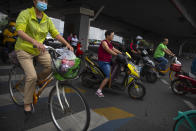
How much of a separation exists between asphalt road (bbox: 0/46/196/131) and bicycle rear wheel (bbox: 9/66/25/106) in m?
0.15

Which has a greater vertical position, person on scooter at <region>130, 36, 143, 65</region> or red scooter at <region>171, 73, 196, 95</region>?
person on scooter at <region>130, 36, 143, 65</region>

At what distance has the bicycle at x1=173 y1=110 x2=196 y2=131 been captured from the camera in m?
1.97

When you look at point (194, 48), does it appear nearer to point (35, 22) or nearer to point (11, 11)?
point (11, 11)

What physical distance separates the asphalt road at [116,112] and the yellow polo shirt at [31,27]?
1.19m

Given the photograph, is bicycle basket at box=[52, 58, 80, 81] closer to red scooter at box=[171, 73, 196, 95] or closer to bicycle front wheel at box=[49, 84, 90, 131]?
bicycle front wheel at box=[49, 84, 90, 131]

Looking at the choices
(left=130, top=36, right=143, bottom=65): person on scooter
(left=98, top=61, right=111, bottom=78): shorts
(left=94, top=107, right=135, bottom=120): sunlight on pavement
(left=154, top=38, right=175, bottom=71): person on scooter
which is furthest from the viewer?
(left=130, top=36, right=143, bottom=65): person on scooter

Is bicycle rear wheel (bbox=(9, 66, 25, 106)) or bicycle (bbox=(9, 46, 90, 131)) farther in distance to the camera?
bicycle rear wheel (bbox=(9, 66, 25, 106))

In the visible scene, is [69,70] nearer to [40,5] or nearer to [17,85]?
[40,5]

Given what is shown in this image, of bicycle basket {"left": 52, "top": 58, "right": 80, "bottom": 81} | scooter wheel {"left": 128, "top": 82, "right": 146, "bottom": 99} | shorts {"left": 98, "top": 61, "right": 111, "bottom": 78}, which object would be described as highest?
bicycle basket {"left": 52, "top": 58, "right": 80, "bottom": 81}

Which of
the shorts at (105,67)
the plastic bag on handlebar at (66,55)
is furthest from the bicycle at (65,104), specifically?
the shorts at (105,67)

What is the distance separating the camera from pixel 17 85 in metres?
3.12

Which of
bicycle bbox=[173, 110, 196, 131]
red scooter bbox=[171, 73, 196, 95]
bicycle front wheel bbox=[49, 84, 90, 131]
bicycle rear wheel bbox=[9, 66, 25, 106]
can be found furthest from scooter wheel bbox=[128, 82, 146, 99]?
bicycle rear wheel bbox=[9, 66, 25, 106]

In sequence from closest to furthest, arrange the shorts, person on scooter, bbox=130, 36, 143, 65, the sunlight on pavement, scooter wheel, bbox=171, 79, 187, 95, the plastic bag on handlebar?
1. the plastic bag on handlebar
2. the sunlight on pavement
3. the shorts
4. scooter wheel, bbox=171, 79, 187, 95
5. person on scooter, bbox=130, 36, 143, 65

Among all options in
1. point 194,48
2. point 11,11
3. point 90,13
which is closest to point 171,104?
point 90,13
